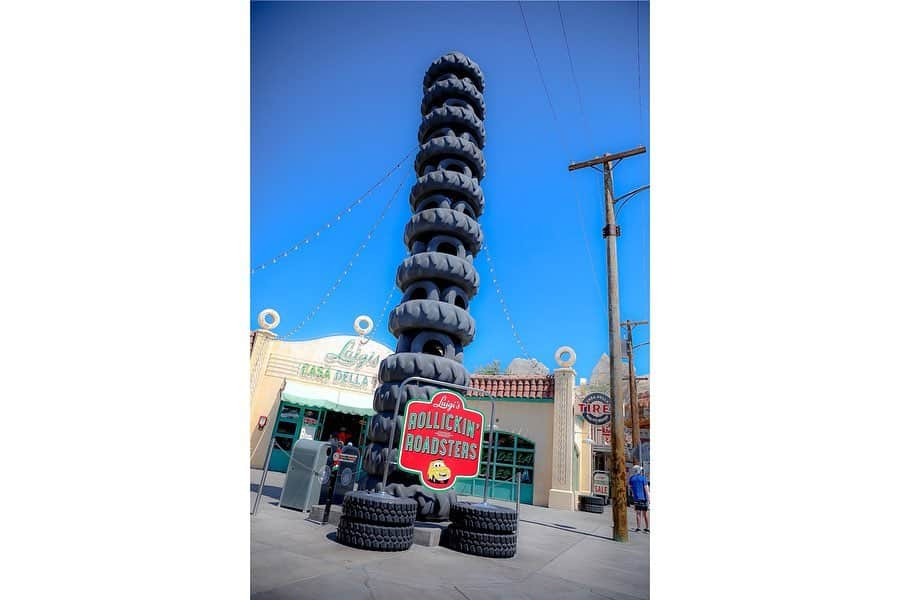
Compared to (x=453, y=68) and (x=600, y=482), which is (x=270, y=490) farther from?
(x=600, y=482)

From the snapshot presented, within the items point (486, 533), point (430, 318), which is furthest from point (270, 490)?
point (486, 533)

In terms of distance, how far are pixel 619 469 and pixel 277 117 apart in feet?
13.7

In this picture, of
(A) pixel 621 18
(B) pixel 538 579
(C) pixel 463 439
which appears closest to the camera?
(B) pixel 538 579

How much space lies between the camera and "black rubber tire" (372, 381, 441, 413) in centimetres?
422

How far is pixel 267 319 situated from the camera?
8.48 feet

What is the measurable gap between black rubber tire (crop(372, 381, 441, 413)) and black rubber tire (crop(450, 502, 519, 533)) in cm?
112

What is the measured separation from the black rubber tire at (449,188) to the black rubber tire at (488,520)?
3420mm

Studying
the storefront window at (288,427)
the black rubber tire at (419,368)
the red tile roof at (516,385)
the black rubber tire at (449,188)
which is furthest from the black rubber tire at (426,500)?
the red tile roof at (516,385)

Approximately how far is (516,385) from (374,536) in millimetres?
7994

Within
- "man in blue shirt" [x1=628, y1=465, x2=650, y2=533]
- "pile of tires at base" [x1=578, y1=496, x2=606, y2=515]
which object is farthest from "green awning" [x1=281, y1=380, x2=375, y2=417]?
"pile of tires at base" [x1=578, y1=496, x2=606, y2=515]

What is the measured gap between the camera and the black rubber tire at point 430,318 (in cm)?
464
